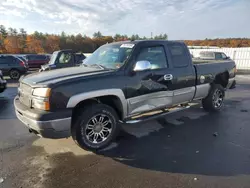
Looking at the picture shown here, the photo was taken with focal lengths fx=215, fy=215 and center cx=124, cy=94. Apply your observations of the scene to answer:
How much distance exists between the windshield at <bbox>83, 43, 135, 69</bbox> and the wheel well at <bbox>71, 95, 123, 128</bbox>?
0.63 meters

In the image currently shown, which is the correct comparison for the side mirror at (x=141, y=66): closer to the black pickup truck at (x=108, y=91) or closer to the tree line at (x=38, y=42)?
the black pickup truck at (x=108, y=91)

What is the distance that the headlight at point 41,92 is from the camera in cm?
331

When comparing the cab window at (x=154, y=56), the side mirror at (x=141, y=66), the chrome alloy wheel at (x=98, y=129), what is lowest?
the chrome alloy wheel at (x=98, y=129)

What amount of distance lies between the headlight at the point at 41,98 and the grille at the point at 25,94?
0.19 metres

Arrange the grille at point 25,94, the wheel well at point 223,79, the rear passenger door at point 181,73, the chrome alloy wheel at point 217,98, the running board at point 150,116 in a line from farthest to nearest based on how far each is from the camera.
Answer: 1. the wheel well at point 223,79
2. the chrome alloy wheel at point 217,98
3. the rear passenger door at point 181,73
4. the running board at point 150,116
5. the grille at point 25,94

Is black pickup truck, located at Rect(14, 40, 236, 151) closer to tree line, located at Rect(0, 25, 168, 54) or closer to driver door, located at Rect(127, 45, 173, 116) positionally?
driver door, located at Rect(127, 45, 173, 116)

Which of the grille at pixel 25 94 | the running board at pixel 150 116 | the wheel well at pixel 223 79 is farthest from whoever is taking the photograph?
the wheel well at pixel 223 79

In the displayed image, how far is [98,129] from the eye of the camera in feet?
12.9

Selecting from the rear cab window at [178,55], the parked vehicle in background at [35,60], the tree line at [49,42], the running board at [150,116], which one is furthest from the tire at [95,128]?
the tree line at [49,42]

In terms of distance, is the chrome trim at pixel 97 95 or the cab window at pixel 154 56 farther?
the cab window at pixel 154 56

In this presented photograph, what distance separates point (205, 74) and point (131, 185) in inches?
155

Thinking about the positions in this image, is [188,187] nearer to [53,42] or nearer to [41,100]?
[41,100]

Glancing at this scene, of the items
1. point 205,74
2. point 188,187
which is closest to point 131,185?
point 188,187

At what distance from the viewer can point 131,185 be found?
2.90 m
